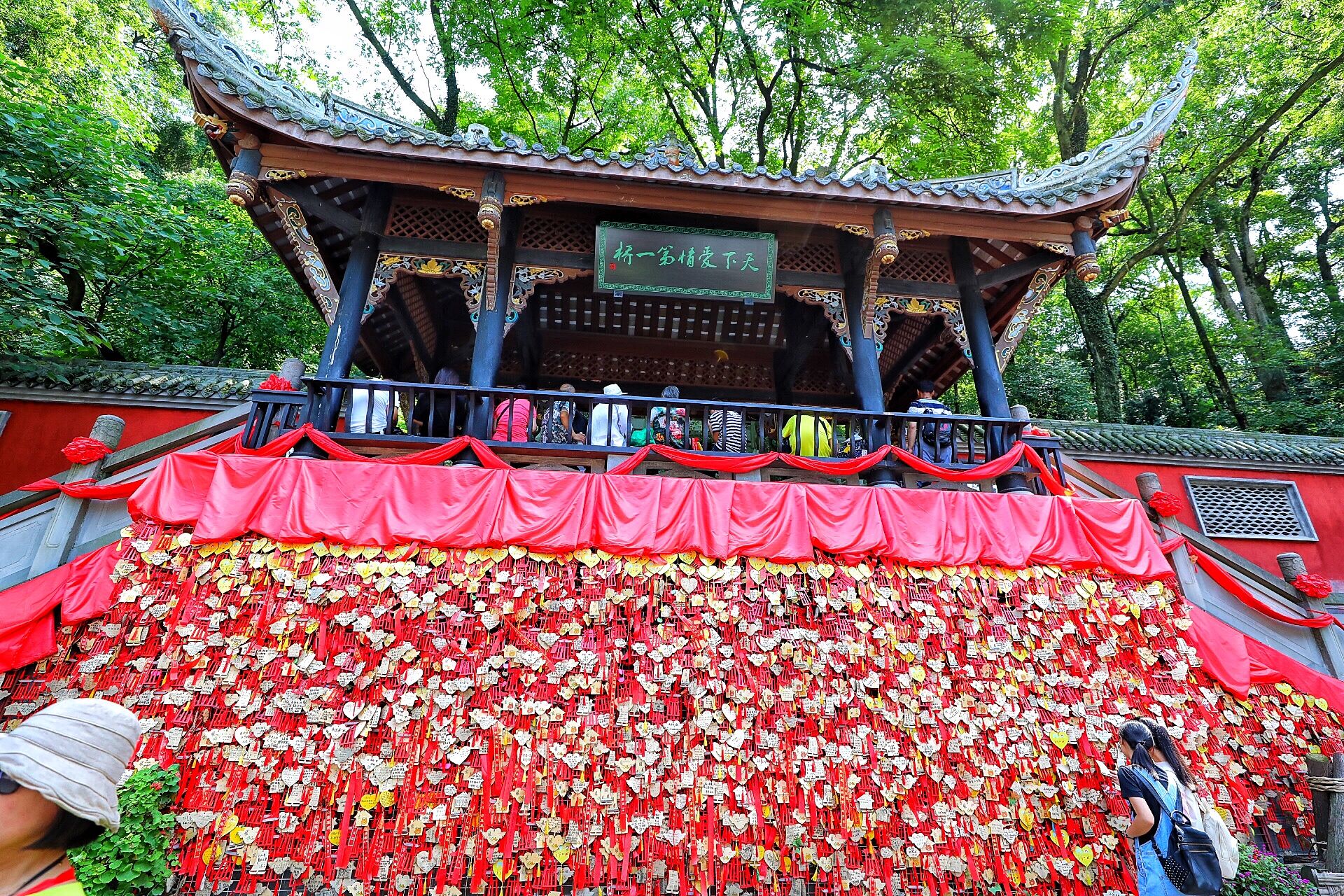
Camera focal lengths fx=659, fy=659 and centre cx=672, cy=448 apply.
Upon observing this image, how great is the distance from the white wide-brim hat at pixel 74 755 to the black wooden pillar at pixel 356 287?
459 centimetres

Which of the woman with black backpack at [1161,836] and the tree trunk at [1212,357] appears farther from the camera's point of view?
the tree trunk at [1212,357]

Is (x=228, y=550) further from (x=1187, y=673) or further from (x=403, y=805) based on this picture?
(x=1187, y=673)

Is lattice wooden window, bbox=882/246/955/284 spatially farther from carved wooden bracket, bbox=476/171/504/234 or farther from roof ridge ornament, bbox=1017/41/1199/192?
carved wooden bracket, bbox=476/171/504/234

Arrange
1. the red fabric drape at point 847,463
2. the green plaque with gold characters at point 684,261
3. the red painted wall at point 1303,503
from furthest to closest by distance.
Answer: the red painted wall at point 1303,503, the green plaque with gold characters at point 684,261, the red fabric drape at point 847,463

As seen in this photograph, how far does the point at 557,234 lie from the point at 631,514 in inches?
135

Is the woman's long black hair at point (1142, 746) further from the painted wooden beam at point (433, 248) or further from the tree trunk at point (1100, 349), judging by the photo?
the tree trunk at point (1100, 349)

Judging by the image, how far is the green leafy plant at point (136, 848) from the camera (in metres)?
3.83

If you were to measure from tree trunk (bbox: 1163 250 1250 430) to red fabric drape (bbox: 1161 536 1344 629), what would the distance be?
10.7 metres

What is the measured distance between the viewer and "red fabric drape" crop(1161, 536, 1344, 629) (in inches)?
217

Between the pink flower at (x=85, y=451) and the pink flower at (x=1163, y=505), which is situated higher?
the pink flower at (x=1163, y=505)

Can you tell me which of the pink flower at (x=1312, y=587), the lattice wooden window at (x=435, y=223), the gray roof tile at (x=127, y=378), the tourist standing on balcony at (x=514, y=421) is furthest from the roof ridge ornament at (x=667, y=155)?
the gray roof tile at (x=127, y=378)

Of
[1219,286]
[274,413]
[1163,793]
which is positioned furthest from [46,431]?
[1219,286]

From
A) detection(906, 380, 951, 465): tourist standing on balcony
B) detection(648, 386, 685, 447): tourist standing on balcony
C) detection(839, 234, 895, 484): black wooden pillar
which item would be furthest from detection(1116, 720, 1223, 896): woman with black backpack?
detection(648, 386, 685, 447): tourist standing on balcony

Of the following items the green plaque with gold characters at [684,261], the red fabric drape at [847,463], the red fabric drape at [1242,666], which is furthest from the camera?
the green plaque with gold characters at [684,261]
